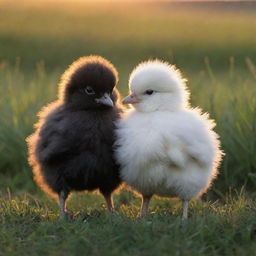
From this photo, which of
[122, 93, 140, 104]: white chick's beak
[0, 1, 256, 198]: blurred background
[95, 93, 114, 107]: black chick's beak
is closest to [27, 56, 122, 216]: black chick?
[95, 93, 114, 107]: black chick's beak

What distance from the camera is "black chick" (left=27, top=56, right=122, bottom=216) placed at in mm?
4934

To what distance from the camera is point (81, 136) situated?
4.93 metres

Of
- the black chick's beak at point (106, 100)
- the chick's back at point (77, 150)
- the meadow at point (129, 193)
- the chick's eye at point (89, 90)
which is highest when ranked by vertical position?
the chick's eye at point (89, 90)

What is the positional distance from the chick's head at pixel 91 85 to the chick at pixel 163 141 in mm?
187

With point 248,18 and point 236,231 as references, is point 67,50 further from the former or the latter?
point 236,231

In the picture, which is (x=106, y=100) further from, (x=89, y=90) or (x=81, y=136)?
(x=81, y=136)

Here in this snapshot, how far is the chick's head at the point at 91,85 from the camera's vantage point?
16.6 ft

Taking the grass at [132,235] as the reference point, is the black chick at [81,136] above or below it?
above

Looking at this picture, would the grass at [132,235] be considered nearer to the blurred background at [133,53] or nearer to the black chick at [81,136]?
the black chick at [81,136]

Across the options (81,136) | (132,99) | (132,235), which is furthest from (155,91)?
(132,235)

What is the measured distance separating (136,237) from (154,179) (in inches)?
25.8

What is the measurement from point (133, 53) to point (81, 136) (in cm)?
1374

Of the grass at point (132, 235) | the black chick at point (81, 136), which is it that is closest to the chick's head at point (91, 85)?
the black chick at point (81, 136)

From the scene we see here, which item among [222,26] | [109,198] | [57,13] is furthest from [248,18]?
[109,198]
